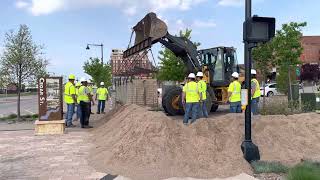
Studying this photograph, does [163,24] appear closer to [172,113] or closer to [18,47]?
[172,113]

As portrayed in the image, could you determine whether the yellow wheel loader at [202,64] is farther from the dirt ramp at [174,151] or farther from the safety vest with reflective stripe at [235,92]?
the dirt ramp at [174,151]

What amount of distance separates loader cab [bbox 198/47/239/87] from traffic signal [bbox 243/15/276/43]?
947 cm

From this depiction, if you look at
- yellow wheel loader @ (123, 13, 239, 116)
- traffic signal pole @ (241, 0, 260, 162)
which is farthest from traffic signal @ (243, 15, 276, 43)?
yellow wheel loader @ (123, 13, 239, 116)

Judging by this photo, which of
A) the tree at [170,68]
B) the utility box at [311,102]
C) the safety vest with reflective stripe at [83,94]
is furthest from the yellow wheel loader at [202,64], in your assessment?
the tree at [170,68]

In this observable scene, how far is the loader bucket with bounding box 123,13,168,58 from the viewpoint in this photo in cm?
1666

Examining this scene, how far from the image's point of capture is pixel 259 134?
10625 mm

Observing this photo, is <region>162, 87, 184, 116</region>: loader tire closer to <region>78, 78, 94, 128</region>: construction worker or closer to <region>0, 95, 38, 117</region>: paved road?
<region>78, 78, 94, 128</region>: construction worker

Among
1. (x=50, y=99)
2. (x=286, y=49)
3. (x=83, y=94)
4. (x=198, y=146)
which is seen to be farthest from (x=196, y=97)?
(x=286, y=49)

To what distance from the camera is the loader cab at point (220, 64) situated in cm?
1886

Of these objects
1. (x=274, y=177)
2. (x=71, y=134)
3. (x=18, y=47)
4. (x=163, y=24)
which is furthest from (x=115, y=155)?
(x=18, y=47)

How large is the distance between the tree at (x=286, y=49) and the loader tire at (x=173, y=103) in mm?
10682

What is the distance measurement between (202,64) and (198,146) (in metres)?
9.97

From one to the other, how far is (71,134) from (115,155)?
19.3 ft

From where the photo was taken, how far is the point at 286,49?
2859cm
